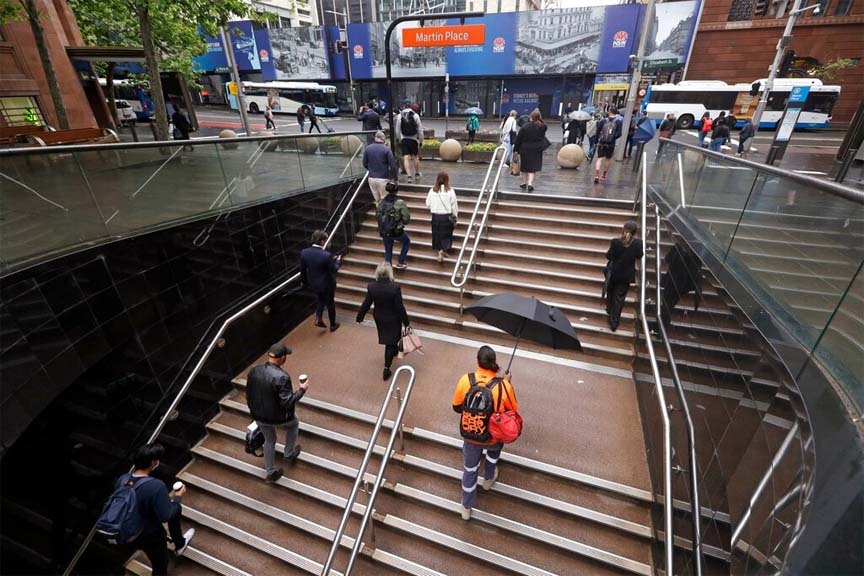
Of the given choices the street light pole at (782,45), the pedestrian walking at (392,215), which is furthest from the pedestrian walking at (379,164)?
the street light pole at (782,45)

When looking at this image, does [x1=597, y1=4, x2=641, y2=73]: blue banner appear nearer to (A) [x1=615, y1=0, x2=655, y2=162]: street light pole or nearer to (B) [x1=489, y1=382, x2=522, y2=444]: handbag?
(A) [x1=615, y1=0, x2=655, y2=162]: street light pole

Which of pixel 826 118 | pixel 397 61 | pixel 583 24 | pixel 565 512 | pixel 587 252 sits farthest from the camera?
pixel 397 61

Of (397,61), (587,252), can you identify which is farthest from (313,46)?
(587,252)

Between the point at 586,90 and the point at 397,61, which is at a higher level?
the point at 397,61

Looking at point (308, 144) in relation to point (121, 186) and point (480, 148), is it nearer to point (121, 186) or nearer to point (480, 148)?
point (121, 186)

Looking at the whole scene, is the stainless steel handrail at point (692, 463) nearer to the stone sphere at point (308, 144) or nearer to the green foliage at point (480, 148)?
the stone sphere at point (308, 144)

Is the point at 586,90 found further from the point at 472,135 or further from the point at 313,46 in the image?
the point at 313,46

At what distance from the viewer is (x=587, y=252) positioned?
23.8 ft

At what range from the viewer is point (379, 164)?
8.13 metres

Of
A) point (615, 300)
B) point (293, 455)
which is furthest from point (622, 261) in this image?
point (293, 455)

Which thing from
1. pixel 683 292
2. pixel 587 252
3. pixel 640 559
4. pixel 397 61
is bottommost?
pixel 640 559

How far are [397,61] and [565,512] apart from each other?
36393 mm

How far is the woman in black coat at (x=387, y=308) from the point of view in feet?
16.5

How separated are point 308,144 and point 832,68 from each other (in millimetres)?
33597
